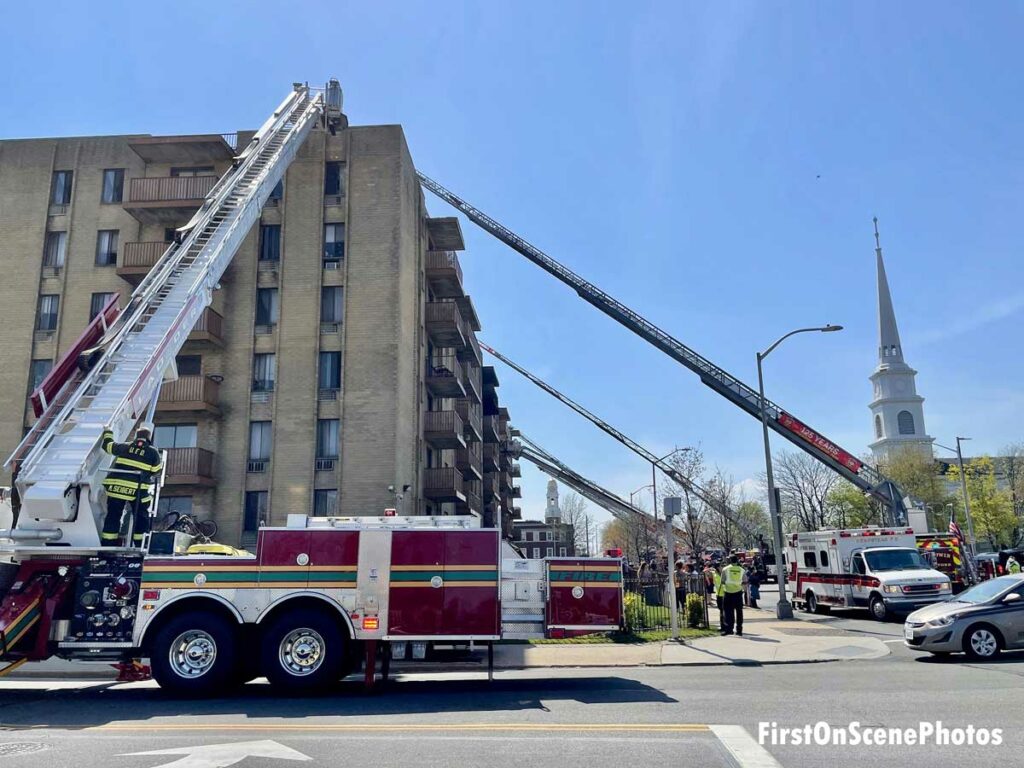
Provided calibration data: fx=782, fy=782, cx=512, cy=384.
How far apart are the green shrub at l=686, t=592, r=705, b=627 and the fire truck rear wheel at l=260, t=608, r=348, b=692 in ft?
35.6

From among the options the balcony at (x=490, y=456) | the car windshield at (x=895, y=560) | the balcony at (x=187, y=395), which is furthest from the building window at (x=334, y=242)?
the balcony at (x=490, y=456)

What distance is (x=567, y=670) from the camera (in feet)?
42.9

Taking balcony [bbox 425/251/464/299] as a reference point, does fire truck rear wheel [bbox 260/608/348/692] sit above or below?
below

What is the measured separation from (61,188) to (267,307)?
10.1 m

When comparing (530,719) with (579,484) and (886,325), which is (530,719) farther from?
(886,325)

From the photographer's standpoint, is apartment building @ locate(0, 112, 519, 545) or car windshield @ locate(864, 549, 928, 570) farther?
apartment building @ locate(0, 112, 519, 545)

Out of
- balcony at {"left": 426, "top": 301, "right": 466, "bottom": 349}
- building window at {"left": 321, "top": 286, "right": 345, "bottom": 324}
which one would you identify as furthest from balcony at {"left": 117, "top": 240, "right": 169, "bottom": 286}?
balcony at {"left": 426, "top": 301, "right": 466, "bottom": 349}

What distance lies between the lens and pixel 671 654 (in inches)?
565

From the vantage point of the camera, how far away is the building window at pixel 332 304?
30016 mm

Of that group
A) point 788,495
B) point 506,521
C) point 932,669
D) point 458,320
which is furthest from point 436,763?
point 788,495

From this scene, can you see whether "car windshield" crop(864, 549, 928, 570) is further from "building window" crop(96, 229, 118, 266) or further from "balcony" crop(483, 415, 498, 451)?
"balcony" crop(483, 415, 498, 451)

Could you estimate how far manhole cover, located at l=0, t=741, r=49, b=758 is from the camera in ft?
23.6

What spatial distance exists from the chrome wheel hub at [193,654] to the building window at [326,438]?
1818 centimetres

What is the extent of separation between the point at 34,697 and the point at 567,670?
789 cm
